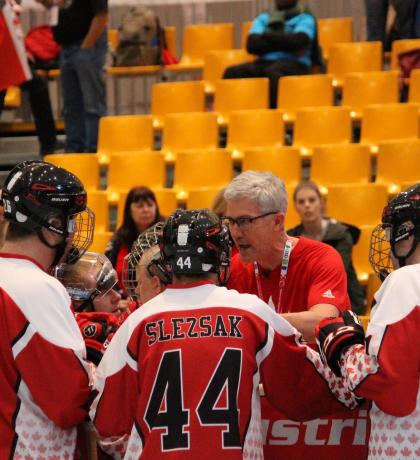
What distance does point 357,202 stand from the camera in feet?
27.2

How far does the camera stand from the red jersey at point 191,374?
346 centimetres

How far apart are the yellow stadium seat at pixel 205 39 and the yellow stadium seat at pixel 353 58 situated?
1.53 metres

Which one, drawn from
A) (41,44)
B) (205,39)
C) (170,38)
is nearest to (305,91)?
(205,39)

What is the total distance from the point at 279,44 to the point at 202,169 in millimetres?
1735

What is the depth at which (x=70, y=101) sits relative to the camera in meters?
9.83

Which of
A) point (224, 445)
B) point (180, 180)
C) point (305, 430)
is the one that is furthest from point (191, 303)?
point (180, 180)

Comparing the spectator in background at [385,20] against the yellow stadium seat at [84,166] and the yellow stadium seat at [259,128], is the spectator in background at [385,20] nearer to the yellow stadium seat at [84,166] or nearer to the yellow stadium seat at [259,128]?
the yellow stadium seat at [259,128]

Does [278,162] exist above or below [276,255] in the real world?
below

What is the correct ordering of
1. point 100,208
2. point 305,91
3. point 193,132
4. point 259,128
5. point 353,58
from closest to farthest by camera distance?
point 100,208 < point 259,128 < point 193,132 < point 305,91 < point 353,58

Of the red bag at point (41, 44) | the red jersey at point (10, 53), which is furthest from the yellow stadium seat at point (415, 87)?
the red jersey at point (10, 53)

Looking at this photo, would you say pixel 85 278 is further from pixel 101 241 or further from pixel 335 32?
pixel 335 32

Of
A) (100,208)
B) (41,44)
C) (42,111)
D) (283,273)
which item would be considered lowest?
(100,208)

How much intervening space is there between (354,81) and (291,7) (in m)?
0.90

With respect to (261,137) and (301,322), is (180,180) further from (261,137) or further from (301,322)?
(301,322)
